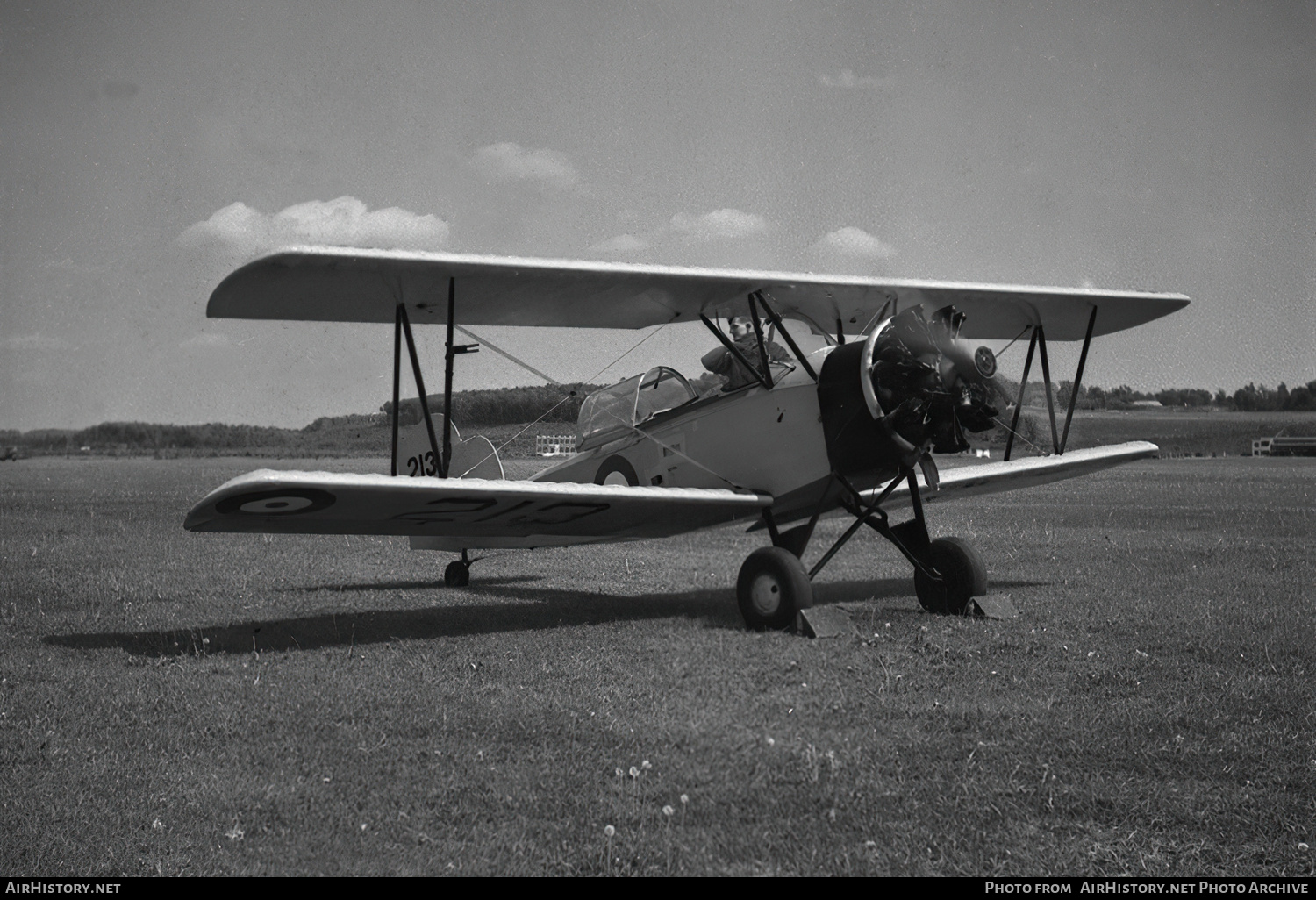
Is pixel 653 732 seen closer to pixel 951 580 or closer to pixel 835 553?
pixel 835 553

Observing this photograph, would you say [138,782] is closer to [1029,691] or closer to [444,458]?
[444,458]

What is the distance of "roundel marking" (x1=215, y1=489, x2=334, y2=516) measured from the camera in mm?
6480

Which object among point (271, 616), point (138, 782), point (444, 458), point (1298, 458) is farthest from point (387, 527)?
point (1298, 458)

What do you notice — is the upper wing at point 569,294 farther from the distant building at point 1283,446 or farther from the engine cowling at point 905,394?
the distant building at point 1283,446

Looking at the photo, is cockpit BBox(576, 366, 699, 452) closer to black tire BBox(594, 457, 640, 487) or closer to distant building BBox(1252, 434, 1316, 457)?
black tire BBox(594, 457, 640, 487)

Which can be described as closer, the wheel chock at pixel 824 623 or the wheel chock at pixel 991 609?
the wheel chock at pixel 824 623

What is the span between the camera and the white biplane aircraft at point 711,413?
735 centimetres

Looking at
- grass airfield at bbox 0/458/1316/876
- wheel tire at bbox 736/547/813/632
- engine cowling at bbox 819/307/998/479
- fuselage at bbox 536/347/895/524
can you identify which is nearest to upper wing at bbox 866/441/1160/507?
grass airfield at bbox 0/458/1316/876

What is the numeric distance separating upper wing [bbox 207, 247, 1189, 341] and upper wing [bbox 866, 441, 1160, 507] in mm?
1439

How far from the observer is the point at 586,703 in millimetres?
5422

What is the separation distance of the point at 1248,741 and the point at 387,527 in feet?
19.3

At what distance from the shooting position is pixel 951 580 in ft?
27.1

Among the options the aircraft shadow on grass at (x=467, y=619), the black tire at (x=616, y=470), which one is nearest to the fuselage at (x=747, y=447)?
the black tire at (x=616, y=470)

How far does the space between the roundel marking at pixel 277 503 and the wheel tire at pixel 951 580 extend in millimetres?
4560
